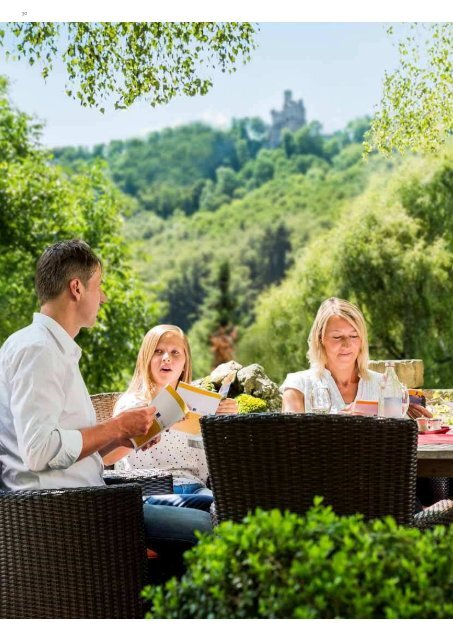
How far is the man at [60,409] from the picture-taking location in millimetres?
2754

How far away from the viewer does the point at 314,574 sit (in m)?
1.86

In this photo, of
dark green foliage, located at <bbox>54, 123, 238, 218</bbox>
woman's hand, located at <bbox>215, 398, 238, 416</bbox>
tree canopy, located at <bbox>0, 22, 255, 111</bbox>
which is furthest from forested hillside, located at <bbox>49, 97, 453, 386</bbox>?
woman's hand, located at <bbox>215, 398, 238, 416</bbox>

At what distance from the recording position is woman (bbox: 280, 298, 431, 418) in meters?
3.95

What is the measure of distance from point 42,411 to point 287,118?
38149 mm

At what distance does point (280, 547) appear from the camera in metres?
1.92

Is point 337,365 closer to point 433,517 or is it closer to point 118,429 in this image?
point 433,517

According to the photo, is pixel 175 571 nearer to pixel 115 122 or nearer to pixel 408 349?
pixel 408 349

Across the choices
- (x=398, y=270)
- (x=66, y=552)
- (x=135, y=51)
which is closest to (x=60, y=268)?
(x=66, y=552)

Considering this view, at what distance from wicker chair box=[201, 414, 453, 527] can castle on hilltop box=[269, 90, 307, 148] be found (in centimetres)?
3681

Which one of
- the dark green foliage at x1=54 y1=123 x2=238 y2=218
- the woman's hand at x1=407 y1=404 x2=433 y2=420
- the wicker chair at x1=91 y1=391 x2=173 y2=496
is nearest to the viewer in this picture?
the wicker chair at x1=91 y1=391 x2=173 y2=496

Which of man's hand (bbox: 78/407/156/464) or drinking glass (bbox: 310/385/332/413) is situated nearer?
man's hand (bbox: 78/407/156/464)

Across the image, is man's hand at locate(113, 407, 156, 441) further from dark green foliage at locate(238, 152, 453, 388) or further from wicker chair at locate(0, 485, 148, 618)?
dark green foliage at locate(238, 152, 453, 388)

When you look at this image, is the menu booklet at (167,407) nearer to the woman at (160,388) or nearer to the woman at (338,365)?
the woman at (160,388)

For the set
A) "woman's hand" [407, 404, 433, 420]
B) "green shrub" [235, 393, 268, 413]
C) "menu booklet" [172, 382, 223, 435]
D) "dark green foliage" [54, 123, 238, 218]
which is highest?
"dark green foliage" [54, 123, 238, 218]
